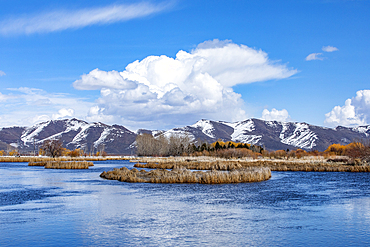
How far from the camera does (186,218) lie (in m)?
18.2

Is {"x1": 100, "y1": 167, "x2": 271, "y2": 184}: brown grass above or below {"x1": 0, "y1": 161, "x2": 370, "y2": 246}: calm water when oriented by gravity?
above

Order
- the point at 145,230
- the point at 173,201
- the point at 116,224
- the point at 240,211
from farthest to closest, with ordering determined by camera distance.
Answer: the point at 173,201, the point at 240,211, the point at 116,224, the point at 145,230

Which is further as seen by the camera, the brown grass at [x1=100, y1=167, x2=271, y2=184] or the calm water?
the brown grass at [x1=100, y1=167, x2=271, y2=184]

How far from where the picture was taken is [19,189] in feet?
101

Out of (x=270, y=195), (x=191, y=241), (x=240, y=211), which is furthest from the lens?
(x=270, y=195)

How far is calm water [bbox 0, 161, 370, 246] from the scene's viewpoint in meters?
14.3

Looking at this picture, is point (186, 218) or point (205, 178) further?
point (205, 178)

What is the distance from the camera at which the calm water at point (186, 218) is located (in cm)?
1432

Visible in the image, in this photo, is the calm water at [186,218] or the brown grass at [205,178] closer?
the calm water at [186,218]

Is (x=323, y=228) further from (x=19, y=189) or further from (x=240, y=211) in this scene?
(x=19, y=189)

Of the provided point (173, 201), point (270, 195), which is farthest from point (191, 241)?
point (270, 195)

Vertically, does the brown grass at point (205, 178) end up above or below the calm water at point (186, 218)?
above

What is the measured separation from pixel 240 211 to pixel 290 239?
5.90 m

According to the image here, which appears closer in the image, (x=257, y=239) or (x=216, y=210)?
(x=257, y=239)
